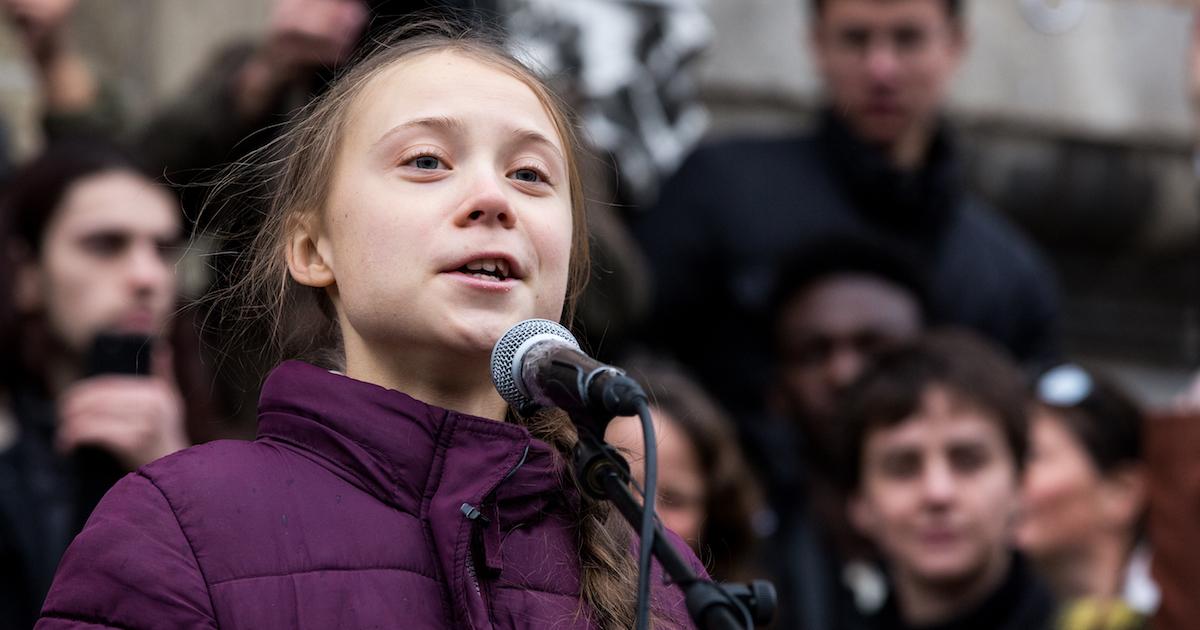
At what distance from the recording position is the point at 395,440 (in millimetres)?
2406

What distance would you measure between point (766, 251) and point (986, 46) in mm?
3162

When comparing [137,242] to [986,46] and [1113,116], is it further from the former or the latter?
[1113,116]

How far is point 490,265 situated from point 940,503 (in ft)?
7.40

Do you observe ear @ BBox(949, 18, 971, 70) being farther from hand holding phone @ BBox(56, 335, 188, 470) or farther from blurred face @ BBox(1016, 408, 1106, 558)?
hand holding phone @ BBox(56, 335, 188, 470)

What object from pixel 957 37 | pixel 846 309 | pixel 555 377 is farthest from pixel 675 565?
pixel 957 37

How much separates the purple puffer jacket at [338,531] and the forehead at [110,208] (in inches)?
79.5

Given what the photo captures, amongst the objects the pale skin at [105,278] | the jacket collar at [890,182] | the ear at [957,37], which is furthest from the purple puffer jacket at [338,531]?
the ear at [957,37]

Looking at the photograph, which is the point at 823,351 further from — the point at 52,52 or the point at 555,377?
the point at 555,377

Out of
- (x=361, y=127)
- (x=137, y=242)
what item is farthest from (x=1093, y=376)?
(x=361, y=127)

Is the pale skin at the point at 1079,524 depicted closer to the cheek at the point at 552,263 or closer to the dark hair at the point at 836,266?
the dark hair at the point at 836,266

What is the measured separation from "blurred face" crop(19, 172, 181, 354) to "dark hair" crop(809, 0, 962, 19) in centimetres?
204

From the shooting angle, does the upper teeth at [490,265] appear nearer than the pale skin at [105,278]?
Yes

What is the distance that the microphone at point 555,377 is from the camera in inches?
85.1

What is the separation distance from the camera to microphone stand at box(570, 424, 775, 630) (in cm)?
205
